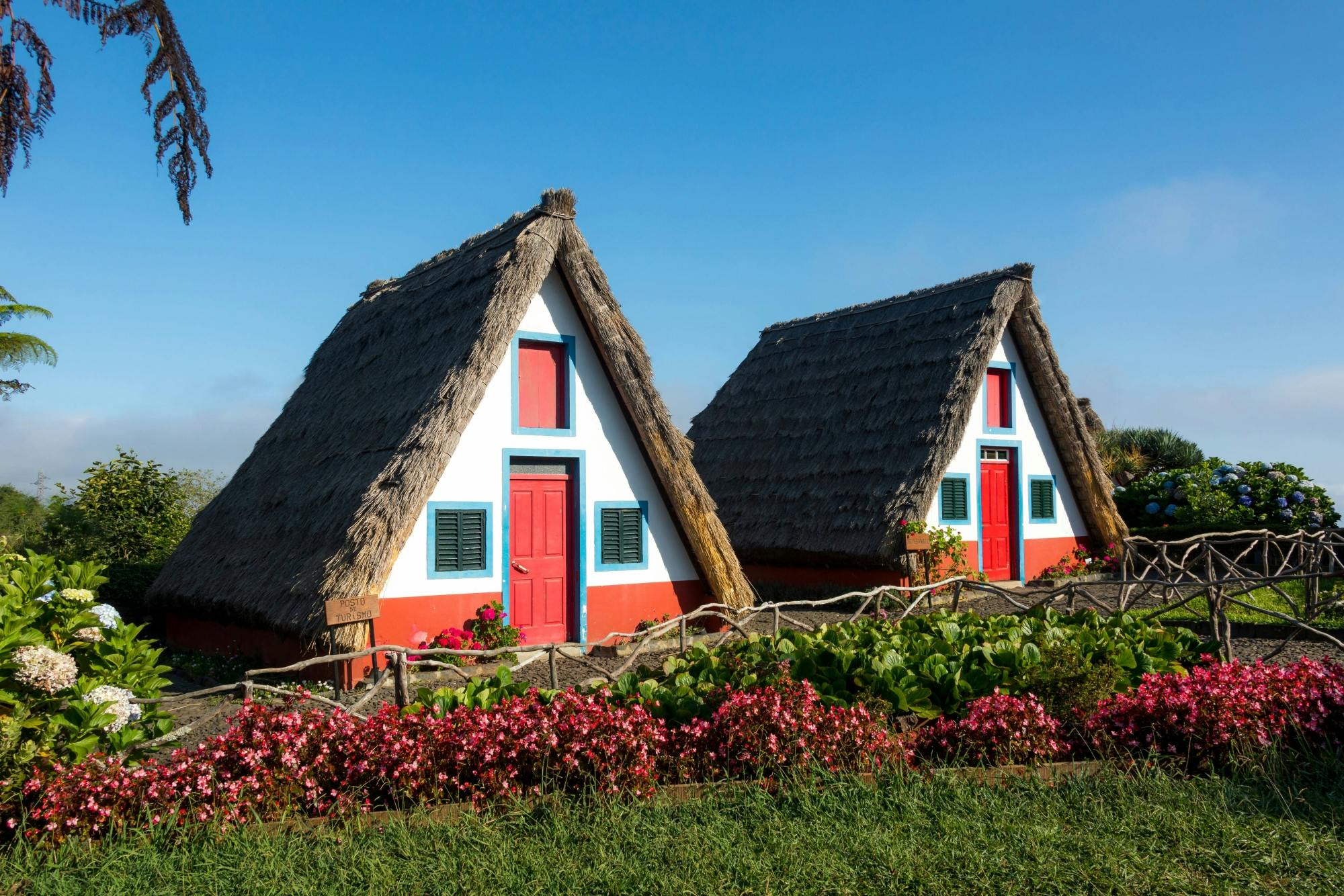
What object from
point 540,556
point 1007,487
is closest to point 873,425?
point 1007,487

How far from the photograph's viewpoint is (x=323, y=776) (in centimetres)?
507

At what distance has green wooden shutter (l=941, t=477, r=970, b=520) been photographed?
1551 centimetres

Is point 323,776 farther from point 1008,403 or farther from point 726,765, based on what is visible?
point 1008,403

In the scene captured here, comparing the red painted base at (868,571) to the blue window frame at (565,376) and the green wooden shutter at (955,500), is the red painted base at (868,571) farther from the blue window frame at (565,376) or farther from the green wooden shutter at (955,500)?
the blue window frame at (565,376)

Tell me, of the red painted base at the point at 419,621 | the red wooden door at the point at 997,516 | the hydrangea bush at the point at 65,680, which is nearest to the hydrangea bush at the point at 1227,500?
the red wooden door at the point at 997,516

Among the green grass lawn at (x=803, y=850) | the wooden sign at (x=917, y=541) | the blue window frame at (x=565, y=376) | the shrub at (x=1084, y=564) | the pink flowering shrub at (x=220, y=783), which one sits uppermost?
the blue window frame at (x=565, y=376)

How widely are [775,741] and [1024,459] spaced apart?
12.9m

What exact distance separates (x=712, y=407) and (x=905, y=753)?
15.1 m

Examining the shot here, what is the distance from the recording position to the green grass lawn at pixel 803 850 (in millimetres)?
4078

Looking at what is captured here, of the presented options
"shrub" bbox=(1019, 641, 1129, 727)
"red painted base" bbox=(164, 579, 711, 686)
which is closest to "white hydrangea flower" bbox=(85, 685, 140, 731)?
"red painted base" bbox=(164, 579, 711, 686)

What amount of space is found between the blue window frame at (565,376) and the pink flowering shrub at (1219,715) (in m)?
6.80

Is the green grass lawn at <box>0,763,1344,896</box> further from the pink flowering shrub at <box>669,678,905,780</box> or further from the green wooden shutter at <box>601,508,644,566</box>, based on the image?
the green wooden shutter at <box>601,508,644,566</box>

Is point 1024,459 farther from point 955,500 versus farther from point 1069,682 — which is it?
point 1069,682

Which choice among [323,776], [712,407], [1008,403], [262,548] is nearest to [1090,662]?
[323,776]
